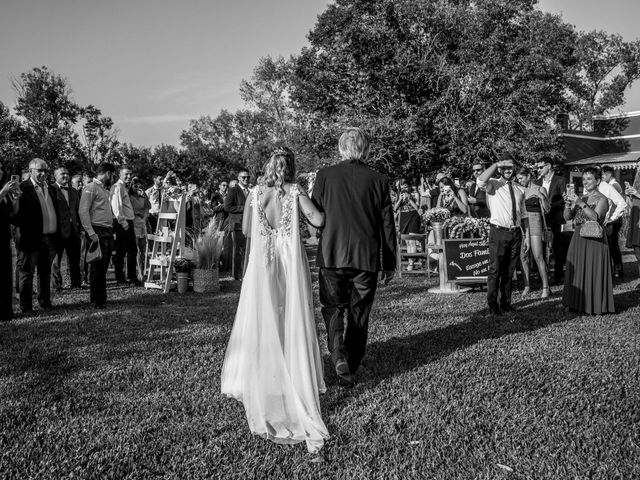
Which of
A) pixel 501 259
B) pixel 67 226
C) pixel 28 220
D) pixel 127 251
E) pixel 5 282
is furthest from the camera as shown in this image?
pixel 127 251

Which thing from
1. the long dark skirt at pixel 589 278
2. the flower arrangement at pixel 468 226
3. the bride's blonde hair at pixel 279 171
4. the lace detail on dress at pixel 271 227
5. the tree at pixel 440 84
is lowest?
the long dark skirt at pixel 589 278

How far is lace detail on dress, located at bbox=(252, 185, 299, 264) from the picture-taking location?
4.32 meters

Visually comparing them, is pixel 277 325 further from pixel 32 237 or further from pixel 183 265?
pixel 183 265

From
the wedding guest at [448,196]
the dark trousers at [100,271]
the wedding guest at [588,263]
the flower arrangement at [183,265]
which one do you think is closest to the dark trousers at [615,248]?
the wedding guest at [448,196]

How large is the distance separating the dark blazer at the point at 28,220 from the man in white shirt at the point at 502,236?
6088 mm

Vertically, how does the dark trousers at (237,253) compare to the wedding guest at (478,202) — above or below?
below

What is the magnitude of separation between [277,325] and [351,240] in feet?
3.15

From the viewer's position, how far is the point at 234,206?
38.1ft

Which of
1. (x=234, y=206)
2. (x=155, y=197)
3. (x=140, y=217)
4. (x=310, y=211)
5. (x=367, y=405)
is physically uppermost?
(x=155, y=197)

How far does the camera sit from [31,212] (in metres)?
7.95

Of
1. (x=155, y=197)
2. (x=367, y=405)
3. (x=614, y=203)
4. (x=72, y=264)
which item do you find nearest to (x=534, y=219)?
(x=614, y=203)

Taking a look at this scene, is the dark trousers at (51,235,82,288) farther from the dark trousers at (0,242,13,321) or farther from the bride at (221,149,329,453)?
the bride at (221,149,329,453)

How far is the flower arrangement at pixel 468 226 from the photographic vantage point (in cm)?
1008

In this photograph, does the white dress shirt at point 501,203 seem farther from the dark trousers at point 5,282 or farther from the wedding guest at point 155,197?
the wedding guest at point 155,197
